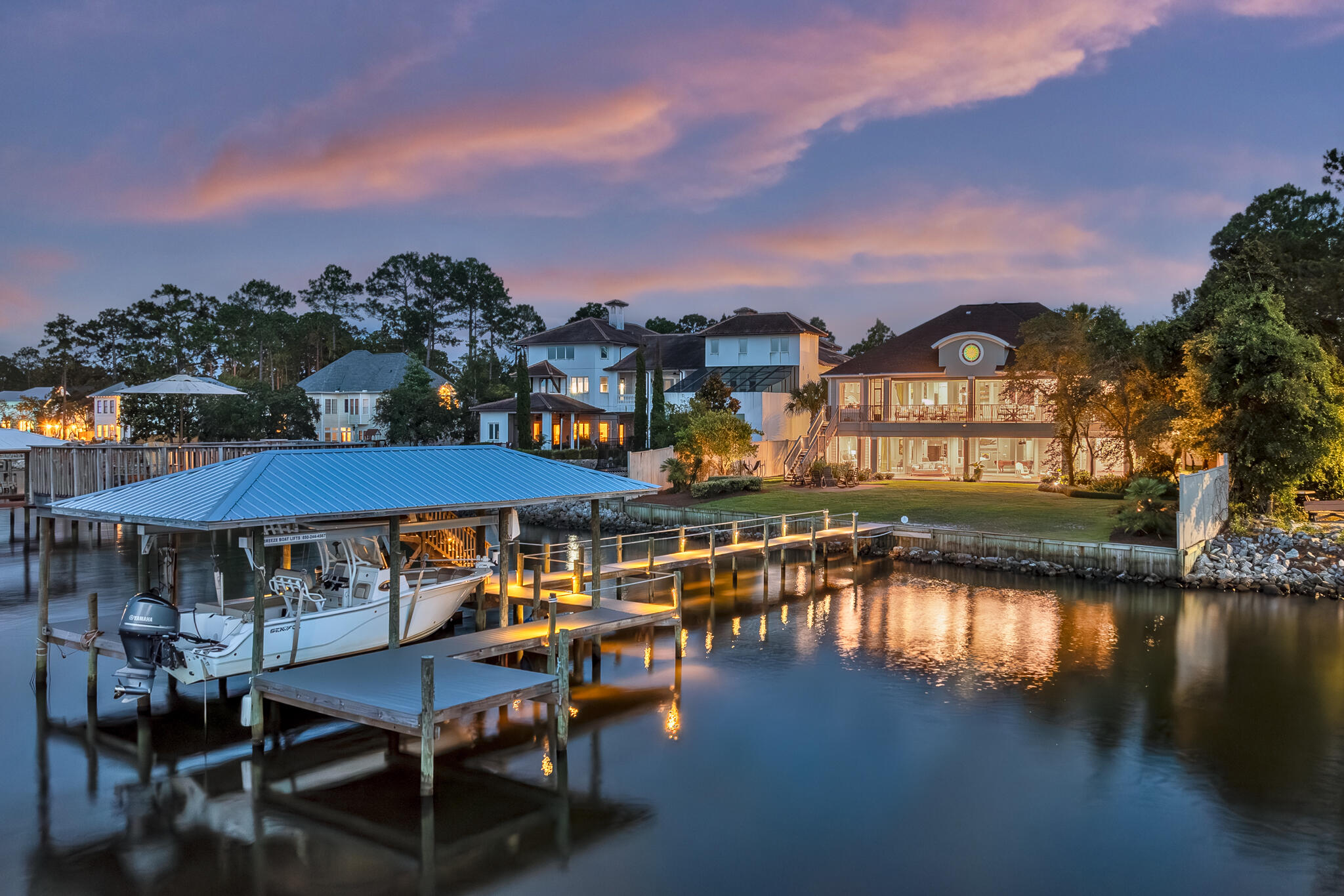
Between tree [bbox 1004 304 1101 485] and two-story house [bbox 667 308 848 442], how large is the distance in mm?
14931

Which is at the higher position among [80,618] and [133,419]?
[133,419]

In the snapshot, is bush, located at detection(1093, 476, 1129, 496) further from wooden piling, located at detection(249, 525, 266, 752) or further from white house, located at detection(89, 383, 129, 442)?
white house, located at detection(89, 383, 129, 442)

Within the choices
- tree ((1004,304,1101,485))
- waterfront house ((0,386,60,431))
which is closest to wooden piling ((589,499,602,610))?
tree ((1004,304,1101,485))

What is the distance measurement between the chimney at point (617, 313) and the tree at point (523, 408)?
13.7 m

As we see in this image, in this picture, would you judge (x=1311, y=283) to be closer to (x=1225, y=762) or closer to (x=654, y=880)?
(x=1225, y=762)

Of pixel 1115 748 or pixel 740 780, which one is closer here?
pixel 740 780

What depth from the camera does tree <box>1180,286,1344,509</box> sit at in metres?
29.4

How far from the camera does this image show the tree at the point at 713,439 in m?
45.0

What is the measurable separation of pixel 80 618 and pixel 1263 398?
33.1m

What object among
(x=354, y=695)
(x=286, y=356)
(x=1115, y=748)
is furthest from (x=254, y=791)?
(x=286, y=356)

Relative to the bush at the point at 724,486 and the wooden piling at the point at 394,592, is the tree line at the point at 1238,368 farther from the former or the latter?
the wooden piling at the point at 394,592

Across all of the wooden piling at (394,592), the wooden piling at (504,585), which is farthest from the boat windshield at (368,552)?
the wooden piling at (504,585)

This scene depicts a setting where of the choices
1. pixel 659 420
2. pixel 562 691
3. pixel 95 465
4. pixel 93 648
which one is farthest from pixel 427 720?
pixel 659 420

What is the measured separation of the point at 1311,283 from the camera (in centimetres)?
3700
